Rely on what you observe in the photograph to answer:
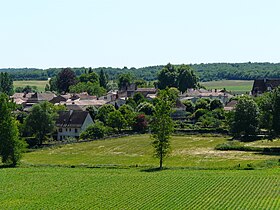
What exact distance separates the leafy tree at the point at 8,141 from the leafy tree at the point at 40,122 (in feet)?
69.6

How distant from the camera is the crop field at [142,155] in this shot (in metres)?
57.5

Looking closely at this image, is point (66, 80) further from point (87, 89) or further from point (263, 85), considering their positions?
point (263, 85)

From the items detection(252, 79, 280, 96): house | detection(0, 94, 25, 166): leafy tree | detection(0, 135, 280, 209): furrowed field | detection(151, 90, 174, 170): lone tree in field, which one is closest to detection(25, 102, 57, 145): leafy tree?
detection(0, 135, 280, 209): furrowed field

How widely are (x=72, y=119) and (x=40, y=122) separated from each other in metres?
8.96

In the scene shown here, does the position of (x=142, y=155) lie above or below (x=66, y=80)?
below

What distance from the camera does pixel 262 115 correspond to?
70.4 m

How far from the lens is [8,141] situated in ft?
194

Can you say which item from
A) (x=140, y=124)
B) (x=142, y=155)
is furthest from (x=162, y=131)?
(x=140, y=124)

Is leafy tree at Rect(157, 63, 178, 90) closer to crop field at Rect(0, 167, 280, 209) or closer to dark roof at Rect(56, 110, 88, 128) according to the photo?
dark roof at Rect(56, 110, 88, 128)

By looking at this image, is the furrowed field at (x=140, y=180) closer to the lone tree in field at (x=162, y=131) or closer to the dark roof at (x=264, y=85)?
the lone tree in field at (x=162, y=131)

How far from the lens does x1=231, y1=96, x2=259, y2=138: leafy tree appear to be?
243 feet

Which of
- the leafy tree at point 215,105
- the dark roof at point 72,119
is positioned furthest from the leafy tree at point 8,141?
the leafy tree at point 215,105

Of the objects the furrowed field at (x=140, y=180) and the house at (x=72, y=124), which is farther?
the house at (x=72, y=124)

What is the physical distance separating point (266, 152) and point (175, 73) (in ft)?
291
